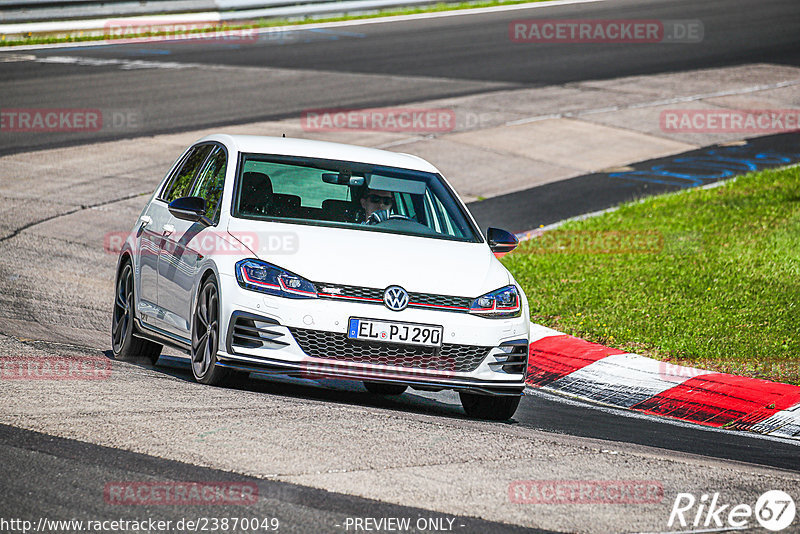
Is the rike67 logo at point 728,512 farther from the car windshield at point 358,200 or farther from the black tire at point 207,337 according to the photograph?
the car windshield at point 358,200

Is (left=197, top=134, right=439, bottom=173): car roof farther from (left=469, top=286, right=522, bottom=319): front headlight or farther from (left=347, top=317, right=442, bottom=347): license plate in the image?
(left=347, top=317, right=442, bottom=347): license plate

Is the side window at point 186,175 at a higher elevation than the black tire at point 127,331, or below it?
higher

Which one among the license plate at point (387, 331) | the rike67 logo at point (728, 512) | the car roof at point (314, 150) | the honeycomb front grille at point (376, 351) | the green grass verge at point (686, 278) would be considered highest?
the car roof at point (314, 150)

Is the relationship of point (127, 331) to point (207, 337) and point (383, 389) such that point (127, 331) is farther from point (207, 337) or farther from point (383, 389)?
point (383, 389)

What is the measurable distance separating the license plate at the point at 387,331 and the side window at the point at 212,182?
4.55 ft

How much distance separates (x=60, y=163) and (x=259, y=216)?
10.1 m

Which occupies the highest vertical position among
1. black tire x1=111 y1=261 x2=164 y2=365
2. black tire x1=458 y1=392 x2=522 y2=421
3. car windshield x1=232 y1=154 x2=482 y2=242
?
car windshield x1=232 y1=154 x2=482 y2=242

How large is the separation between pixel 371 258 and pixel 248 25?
80.0 feet

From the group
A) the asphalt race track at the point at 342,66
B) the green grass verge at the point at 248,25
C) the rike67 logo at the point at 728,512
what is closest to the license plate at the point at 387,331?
the rike67 logo at the point at 728,512

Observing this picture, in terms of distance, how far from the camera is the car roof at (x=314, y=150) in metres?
8.32

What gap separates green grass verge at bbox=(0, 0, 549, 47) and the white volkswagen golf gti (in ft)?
65.0

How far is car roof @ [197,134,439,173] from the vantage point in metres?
8.32

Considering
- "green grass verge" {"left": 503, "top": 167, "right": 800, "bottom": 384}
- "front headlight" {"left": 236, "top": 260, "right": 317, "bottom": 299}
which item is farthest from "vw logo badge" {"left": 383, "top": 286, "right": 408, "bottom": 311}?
"green grass verge" {"left": 503, "top": 167, "right": 800, "bottom": 384}

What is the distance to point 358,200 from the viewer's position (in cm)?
816
